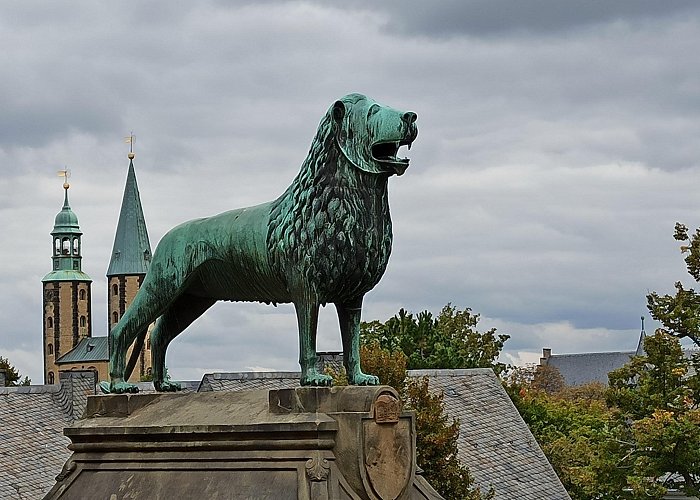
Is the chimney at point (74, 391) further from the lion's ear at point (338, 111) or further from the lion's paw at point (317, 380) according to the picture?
the lion's ear at point (338, 111)

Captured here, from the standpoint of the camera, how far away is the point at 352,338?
758 centimetres

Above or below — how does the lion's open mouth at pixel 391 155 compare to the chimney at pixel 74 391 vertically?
below

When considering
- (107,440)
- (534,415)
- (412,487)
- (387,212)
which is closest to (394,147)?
(387,212)

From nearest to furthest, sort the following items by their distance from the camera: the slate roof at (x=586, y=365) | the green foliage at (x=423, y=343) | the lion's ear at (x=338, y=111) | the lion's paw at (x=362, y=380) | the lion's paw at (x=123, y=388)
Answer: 1. the lion's ear at (x=338, y=111)
2. the lion's paw at (x=362, y=380)
3. the lion's paw at (x=123, y=388)
4. the green foliage at (x=423, y=343)
5. the slate roof at (x=586, y=365)

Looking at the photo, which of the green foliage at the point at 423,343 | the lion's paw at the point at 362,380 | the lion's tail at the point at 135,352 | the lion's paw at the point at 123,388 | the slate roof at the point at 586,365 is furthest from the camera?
the slate roof at the point at 586,365

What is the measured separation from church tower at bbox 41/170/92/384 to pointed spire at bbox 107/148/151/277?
12.8 metres

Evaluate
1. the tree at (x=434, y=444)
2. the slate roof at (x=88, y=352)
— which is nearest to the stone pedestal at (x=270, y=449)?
the tree at (x=434, y=444)

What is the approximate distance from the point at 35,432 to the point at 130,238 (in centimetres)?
7983

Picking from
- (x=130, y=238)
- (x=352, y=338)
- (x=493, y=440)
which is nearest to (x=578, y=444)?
(x=493, y=440)

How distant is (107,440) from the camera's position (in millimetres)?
8031

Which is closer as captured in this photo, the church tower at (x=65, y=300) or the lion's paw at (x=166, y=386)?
the lion's paw at (x=166, y=386)

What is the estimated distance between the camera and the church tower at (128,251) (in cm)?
10119

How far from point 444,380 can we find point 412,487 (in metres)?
18.6

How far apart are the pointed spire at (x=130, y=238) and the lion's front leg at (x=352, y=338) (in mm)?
93113
